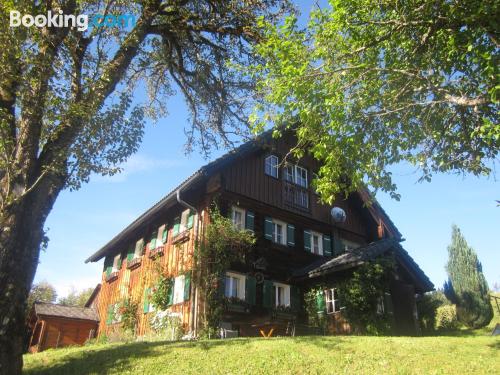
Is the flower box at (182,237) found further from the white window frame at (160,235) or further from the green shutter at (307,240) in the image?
the green shutter at (307,240)

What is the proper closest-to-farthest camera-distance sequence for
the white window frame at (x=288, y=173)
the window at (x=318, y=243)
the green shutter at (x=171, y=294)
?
the green shutter at (x=171, y=294) → the window at (x=318, y=243) → the white window frame at (x=288, y=173)

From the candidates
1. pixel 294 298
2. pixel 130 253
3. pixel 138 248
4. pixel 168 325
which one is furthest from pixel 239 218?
pixel 130 253

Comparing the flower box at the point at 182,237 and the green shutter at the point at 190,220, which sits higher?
the green shutter at the point at 190,220

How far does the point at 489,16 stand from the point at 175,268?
12949mm

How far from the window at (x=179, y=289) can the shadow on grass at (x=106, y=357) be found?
473cm

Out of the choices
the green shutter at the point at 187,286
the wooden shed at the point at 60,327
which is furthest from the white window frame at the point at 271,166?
the wooden shed at the point at 60,327

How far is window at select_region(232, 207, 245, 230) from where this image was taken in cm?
1655

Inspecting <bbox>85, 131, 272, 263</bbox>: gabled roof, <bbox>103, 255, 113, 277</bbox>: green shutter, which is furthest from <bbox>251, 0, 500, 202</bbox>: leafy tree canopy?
<bbox>103, 255, 113, 277</bbox>: green shutter

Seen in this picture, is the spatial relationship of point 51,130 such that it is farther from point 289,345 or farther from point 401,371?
point 401,371

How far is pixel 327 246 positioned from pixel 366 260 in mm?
4514

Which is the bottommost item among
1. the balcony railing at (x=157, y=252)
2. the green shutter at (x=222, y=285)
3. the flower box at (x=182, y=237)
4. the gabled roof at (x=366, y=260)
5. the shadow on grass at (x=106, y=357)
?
the shadow on grass at (x=106, y=357)

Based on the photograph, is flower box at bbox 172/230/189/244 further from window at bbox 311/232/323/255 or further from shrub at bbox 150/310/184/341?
window at bbox 311/232/323/255

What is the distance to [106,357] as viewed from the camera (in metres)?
9.62

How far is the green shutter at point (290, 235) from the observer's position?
1799cm
